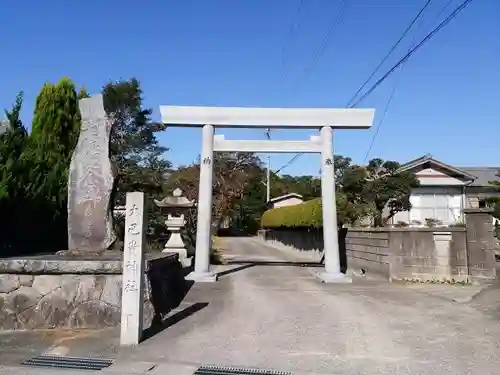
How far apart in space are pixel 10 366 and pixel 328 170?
986cm

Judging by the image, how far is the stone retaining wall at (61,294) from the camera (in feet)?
21.9

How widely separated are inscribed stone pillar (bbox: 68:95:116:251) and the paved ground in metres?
1.96

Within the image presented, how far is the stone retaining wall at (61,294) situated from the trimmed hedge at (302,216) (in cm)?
1138

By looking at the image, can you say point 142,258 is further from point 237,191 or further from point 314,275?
point 237,191

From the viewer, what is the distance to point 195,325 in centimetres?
692

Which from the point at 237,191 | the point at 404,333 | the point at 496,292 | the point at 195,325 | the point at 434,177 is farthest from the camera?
the point at 237,191

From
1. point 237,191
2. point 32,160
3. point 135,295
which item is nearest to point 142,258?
point 135,295

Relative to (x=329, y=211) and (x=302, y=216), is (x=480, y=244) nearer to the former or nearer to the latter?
(x=329, y=211)

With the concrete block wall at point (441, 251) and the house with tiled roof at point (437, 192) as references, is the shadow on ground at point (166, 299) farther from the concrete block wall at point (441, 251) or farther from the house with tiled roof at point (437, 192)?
the house with tiled roof at point (437, 192)

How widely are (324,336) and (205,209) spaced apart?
7311mm

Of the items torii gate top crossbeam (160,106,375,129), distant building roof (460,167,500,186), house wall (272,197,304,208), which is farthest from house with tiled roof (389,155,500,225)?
house wall (272,197,304,208)

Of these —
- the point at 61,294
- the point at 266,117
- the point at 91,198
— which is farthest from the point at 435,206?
the point at 61,294

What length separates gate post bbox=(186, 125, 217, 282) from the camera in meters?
13.0

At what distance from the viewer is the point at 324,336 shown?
246 inches
